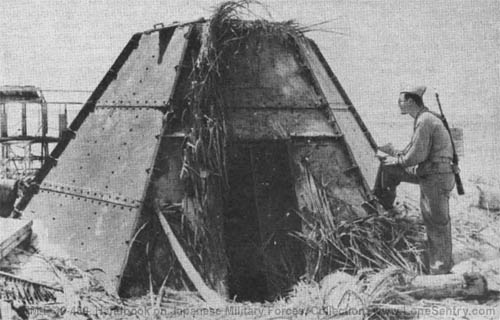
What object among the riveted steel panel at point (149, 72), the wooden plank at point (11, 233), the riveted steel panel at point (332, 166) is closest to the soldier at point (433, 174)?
the riveted steel panel at point (332, 166)

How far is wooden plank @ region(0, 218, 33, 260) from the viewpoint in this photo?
15.9 feet

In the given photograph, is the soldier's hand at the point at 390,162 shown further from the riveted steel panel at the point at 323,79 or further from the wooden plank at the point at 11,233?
the wooden plank at the point at 11,233

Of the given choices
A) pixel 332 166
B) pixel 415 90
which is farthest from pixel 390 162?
pixel 415 90

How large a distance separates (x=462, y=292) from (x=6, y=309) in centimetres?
388

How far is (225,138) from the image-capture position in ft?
17.6

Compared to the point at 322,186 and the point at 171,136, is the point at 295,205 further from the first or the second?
the point at 171,136

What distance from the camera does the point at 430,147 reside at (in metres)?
5.12

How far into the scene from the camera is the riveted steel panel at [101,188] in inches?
200

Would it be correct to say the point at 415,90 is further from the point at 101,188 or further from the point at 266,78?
the point at 101,188

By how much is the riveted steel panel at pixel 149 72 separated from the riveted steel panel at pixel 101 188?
0.15 meters

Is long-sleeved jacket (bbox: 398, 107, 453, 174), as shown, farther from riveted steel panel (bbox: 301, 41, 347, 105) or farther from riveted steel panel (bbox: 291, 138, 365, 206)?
riveted steel panel (bbox: 301, 41, 347, 105)

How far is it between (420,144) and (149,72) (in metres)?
3.03

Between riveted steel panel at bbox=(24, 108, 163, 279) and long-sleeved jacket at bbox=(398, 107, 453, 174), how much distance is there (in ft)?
8.42

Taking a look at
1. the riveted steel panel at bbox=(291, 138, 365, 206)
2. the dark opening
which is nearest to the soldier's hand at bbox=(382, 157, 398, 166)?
the riveted steel panel at bbox=(291, 138, 365, 206)
